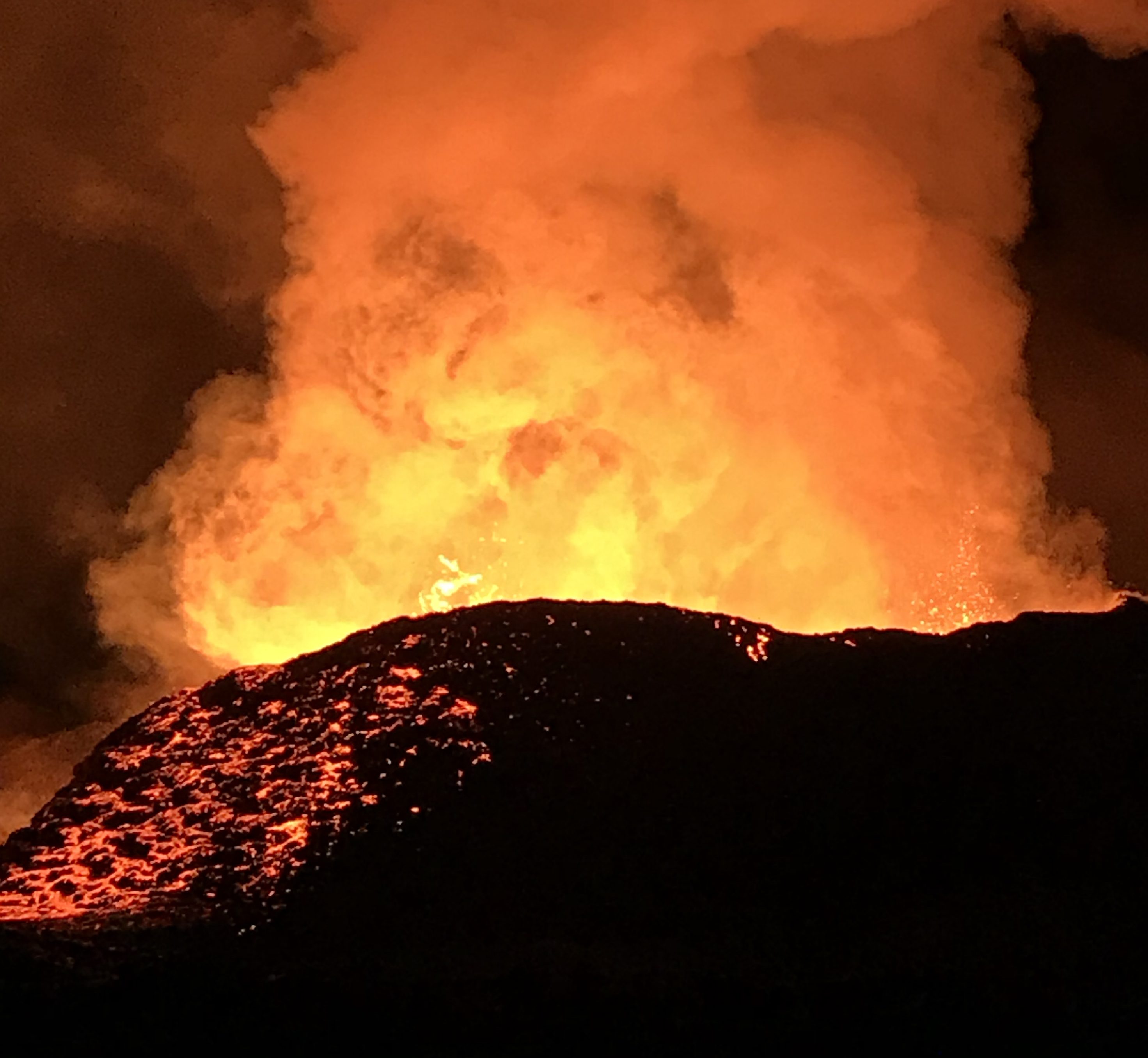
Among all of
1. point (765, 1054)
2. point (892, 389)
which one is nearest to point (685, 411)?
point (892, 389)

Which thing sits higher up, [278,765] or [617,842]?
[278,765]

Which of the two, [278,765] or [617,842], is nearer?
[617,842]

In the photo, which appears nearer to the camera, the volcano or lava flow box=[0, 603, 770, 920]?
the volcano

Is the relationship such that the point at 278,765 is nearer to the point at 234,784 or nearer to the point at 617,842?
the point at 234,784

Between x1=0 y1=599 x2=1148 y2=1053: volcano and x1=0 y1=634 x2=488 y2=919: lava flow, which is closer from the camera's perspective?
x1=0 y1=599 x2=1148 y2=1053: volcano

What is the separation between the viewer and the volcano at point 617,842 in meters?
3.08

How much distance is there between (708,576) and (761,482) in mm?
907

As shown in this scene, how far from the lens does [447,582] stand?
10.3 m

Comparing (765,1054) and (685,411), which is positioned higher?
(685,411)

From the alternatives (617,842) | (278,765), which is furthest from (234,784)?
(617,842)

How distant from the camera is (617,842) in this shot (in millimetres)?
3650

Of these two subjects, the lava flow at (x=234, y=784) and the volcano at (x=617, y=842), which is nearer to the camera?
the volcano at (x=617, y=842)

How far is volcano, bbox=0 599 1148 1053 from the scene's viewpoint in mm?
3080

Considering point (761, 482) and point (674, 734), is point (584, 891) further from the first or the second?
point (761, 482)
